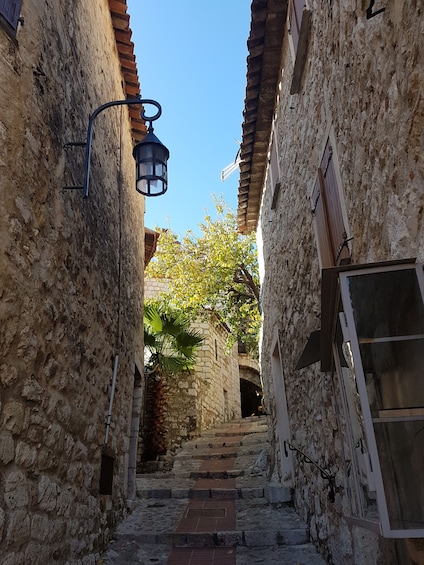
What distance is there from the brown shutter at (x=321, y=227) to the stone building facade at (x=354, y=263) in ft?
0.06

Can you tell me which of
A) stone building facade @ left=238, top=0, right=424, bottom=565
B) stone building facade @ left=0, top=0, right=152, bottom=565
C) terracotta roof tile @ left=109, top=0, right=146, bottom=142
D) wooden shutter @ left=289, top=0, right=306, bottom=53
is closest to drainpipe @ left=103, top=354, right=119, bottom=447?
stone building facade @ left=0, top=0, right=152, bottom=565

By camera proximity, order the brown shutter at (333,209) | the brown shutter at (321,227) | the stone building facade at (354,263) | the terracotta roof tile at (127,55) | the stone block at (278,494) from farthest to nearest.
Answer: the terracotta roof tile at (127,55) < the stone block at (278,494) < the brown shutter at (321,227) < the brown shutter at (333,209) < the stone building facade at (354,263)

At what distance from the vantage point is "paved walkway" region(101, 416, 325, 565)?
4.44 m

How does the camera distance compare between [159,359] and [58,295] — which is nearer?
[58,295]

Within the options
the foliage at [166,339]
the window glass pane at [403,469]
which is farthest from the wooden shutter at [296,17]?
the foliage at [166,339]

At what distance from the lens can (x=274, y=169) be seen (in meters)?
6.94

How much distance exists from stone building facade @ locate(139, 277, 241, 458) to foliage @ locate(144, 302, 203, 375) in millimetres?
434

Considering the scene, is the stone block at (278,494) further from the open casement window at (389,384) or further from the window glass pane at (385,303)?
the window glass pane at (385,303)

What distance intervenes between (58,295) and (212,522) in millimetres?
3306

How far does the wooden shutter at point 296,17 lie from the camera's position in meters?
4.62

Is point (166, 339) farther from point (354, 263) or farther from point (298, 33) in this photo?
point (354, 263)

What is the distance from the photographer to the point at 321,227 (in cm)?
407

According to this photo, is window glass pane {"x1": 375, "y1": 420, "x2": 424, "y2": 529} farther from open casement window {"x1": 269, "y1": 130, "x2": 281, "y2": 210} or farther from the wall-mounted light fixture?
open casement window {"x1": 269, "y1": 130, "x2": 281, "y2": 210}

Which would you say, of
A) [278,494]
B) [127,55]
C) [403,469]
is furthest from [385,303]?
[127,55]
